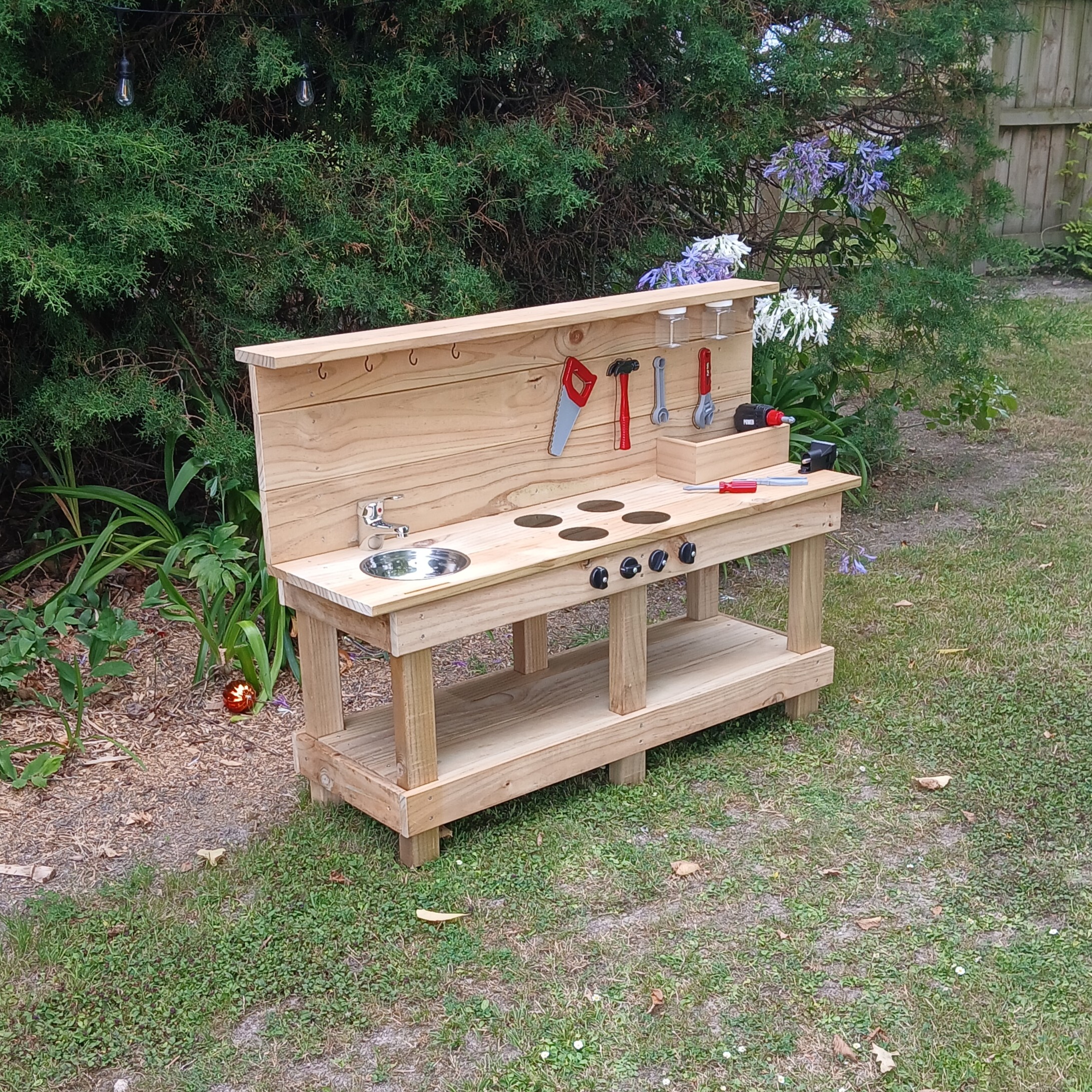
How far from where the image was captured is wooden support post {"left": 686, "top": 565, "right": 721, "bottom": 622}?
177 inches

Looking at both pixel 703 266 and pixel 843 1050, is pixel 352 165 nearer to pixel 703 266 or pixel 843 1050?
pixel 703 266

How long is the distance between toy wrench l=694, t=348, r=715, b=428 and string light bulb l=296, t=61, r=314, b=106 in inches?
61.0

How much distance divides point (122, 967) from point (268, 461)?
3.90 feet

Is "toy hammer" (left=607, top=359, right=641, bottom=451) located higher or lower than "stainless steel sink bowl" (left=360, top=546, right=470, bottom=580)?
higher


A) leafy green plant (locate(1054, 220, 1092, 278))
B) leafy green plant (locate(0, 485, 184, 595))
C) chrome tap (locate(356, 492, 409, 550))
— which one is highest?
chrome tap (locate(356, 492, 409, 550))

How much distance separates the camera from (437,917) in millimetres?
3125

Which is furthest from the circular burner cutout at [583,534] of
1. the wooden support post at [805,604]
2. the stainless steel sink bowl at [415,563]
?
the wooden support post at [805,604]

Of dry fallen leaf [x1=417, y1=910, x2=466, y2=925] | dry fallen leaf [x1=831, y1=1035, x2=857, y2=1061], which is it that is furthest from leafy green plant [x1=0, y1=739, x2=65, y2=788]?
dry fallen leaf [x1=831, y1=1035, x2=857, y2=1061]

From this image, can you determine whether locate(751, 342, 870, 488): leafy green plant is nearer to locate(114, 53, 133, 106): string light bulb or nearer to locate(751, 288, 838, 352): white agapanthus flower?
locate(751, 288, 838, 352): white agapanthus flower

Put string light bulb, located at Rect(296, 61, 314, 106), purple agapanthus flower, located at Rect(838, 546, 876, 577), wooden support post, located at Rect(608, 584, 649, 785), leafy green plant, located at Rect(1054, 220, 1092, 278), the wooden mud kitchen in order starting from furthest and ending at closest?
leafy green plant, located at Rect(1054, 220, 1092, 278) → purple agapanthus flower, located at Rect(838, 546, 876, 577) → string light bulb, located at Rect(296, 61, 314, 106) → wooden support post, located at Rect(608, 584, 649, 785) → the wooden mud kitchen

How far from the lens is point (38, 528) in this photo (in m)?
4.84

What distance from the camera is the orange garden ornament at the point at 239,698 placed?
4.13 m

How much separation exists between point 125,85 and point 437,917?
2.72m

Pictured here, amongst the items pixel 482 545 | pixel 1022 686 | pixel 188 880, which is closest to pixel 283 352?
pixel 482 545
